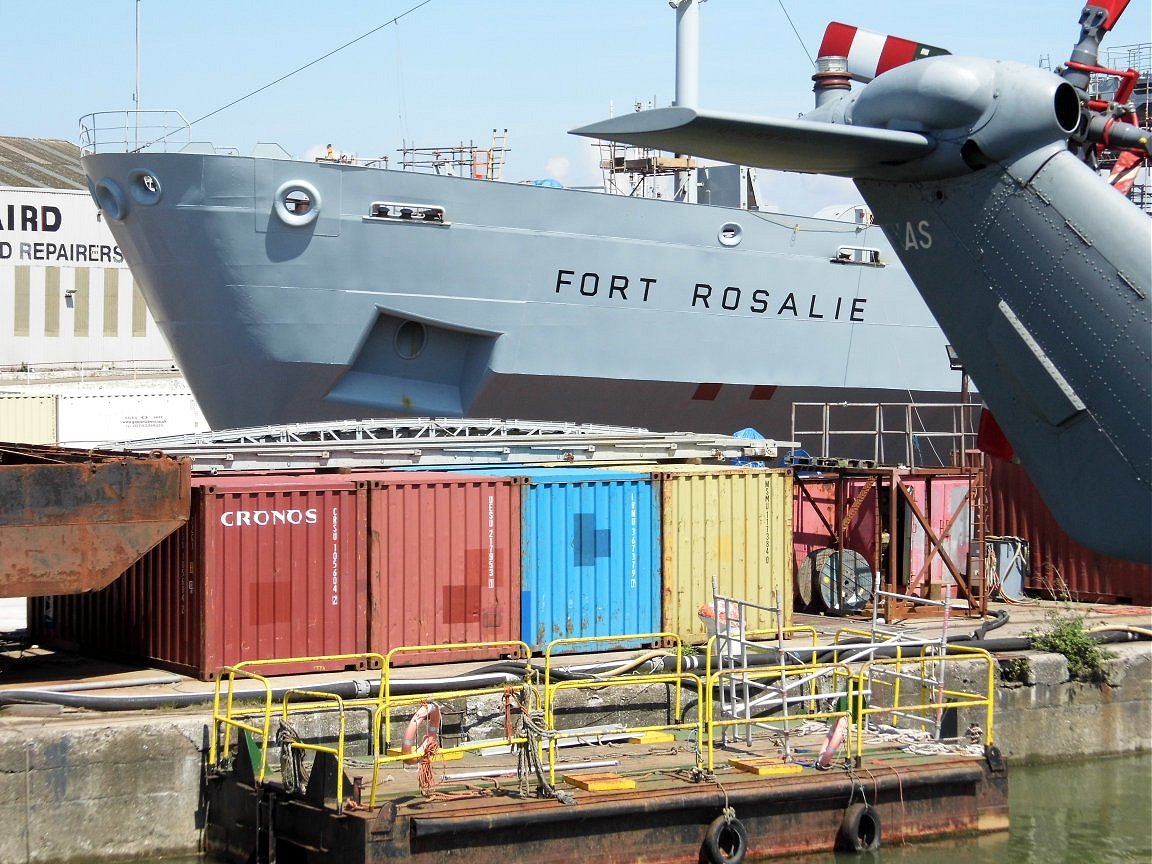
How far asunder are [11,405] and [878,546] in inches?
997

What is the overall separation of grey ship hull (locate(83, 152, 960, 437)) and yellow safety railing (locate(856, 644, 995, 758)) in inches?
410

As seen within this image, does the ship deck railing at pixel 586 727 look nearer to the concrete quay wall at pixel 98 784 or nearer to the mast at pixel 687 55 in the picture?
the concrete quay wall at pixel 98 784

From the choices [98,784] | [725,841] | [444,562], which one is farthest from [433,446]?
[725,841]

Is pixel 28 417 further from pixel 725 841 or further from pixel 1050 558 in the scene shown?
pixel 725 841

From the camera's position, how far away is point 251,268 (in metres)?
24.8

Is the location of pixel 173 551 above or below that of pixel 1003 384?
below

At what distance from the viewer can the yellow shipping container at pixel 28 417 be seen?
3766 cm

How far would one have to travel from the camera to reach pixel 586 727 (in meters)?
16.1

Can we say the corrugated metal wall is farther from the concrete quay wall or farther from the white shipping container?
the white shipping container

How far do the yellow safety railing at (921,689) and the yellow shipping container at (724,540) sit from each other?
196 centimetres

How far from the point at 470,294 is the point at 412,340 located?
1.42 metres

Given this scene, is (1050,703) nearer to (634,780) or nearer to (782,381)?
(634,780)

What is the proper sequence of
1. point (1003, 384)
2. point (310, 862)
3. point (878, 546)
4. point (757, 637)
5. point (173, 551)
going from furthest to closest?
point (878, 546)
point (757, 637)
point (173, 551)
point (310, 862)
point (1003, 384)

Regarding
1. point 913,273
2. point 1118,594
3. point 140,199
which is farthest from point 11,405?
point 913,273
